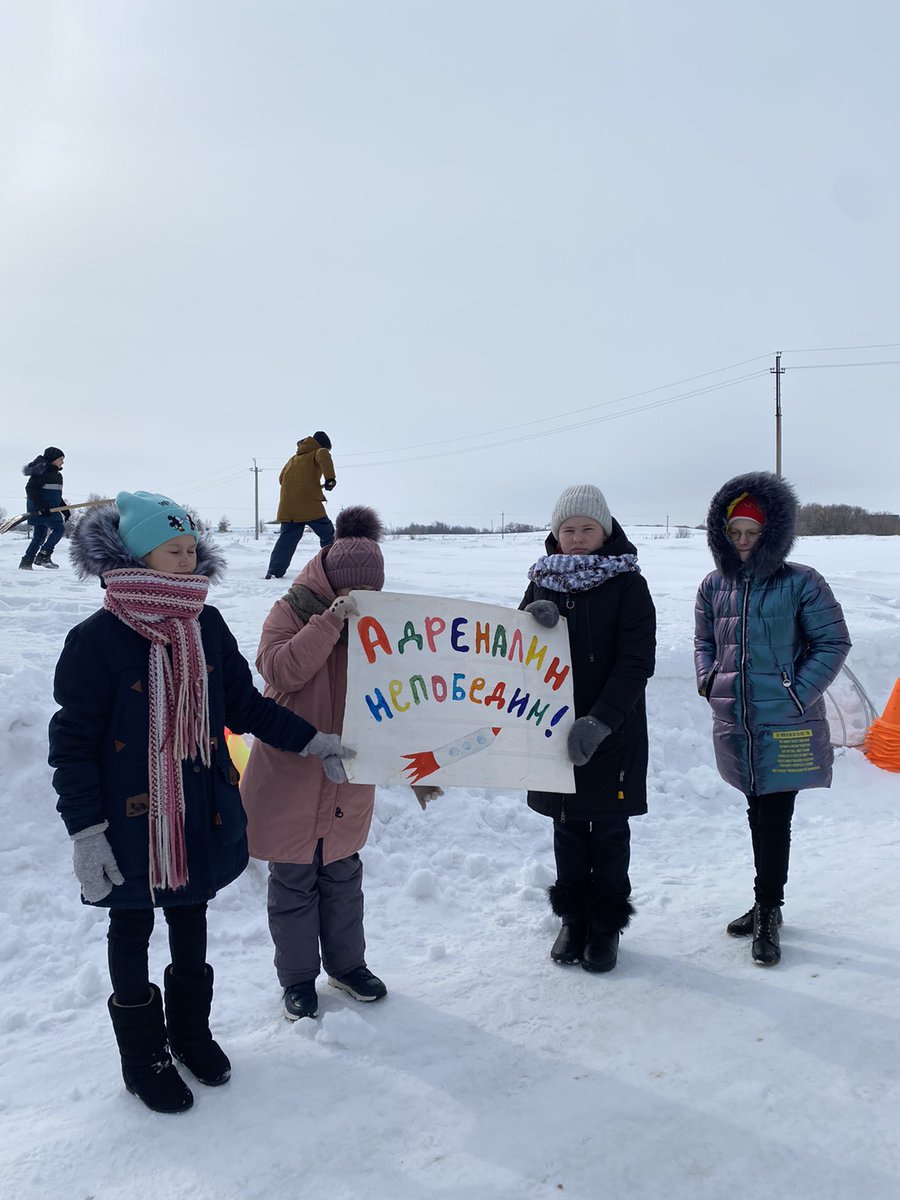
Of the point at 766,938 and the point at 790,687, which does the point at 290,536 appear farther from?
the point at 766,938

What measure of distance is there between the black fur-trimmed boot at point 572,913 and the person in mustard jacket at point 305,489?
23.0 feet

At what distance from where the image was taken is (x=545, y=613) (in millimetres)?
3676

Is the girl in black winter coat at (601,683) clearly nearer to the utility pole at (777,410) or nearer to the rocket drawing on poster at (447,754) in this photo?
the rocket drawing on poster at (447,754)

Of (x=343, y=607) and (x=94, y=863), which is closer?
(x=94, y=863)

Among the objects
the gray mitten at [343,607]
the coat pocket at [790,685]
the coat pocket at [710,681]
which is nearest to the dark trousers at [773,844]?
the coat pocket at [790,685]

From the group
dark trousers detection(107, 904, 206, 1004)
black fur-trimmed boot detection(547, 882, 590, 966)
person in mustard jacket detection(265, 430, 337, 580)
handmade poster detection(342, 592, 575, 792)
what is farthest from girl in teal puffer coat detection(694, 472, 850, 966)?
person in mustard jacket detection(265, 430, 337, 580)

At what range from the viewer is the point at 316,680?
136 inches

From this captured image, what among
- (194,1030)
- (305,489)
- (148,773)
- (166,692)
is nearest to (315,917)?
(194,1030)

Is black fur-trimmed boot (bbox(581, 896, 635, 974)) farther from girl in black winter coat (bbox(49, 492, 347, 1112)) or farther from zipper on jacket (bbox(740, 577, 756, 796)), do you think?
girl in black winter coat (bbox(49, 492, 347, 1112))

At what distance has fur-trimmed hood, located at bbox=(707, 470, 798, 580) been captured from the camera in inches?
152

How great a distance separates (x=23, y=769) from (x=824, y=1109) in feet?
13.5

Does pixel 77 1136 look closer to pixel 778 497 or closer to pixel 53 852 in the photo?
pixel 53 852

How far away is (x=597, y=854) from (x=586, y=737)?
25.2 inches

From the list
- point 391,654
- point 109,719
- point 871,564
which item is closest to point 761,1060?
point 391,654
